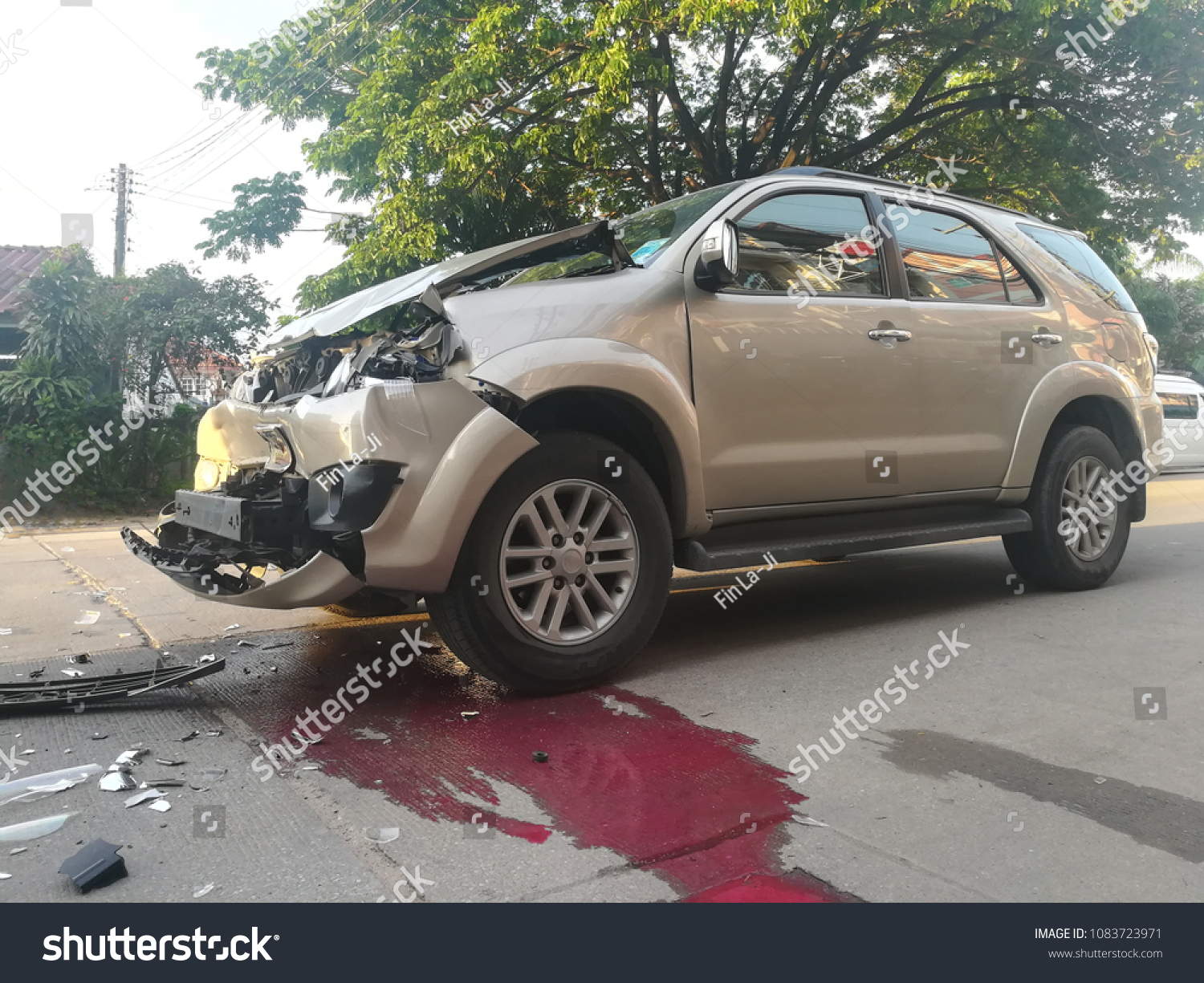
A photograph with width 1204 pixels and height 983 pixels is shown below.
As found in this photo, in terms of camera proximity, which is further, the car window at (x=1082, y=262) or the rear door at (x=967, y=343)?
the car window at (x=1082, y=262)

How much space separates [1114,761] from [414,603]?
236 cm

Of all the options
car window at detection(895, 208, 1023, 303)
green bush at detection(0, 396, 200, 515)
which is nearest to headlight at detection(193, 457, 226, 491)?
car window at detection(895, 208, 1023, 303)

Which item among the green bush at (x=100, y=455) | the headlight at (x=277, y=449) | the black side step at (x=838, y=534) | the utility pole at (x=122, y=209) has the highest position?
the utility pole at (x=122, y=209)

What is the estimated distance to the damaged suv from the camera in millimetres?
3312

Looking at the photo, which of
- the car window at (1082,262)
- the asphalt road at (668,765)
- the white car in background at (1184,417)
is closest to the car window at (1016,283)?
the car window at (1082,262)

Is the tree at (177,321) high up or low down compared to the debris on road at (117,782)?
up

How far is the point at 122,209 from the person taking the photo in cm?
2386

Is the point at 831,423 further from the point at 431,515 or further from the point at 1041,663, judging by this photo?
the point at 431,515

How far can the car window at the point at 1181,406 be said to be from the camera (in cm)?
1592

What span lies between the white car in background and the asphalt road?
41.1 ft

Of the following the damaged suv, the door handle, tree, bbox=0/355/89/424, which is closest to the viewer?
the damaged suv

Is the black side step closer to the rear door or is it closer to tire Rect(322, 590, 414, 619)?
the rear door

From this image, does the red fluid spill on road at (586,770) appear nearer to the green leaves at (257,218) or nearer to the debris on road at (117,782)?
the debris on road at (117,782)
